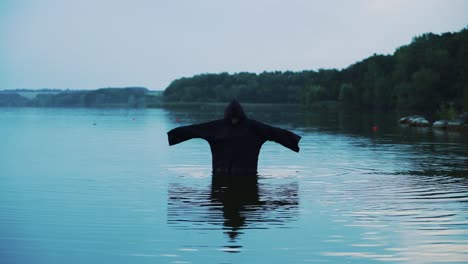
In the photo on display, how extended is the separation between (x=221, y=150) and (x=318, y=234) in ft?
34.4

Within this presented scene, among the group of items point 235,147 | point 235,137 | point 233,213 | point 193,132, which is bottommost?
point 233,213

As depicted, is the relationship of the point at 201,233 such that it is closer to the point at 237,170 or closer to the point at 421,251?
the point at 421,251

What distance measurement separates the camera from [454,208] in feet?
59.6

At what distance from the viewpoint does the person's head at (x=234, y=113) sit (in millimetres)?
24297

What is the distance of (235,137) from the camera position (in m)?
24.6

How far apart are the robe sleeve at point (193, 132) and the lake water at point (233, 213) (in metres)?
1.35

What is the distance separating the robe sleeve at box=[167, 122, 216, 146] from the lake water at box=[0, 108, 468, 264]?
135 cm

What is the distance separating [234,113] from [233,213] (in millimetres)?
7357

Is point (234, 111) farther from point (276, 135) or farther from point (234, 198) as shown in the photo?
point (234, 198)

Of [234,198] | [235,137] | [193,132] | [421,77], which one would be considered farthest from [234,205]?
[421,77]

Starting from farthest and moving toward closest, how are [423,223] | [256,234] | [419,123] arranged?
[419,123]
[423,223]
[256,234]

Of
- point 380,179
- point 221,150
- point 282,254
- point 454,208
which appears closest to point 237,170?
point 221,150

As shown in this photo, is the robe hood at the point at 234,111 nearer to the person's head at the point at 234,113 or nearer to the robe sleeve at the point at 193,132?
the person's head at the point at 234,113

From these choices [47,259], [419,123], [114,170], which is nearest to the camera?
[47,259]
